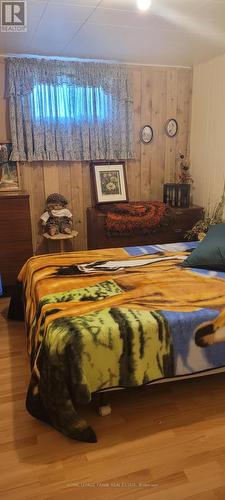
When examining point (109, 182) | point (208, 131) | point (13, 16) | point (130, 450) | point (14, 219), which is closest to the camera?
point (130, 450)

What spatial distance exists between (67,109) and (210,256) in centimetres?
223

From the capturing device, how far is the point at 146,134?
4.26m

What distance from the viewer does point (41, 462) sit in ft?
5.66

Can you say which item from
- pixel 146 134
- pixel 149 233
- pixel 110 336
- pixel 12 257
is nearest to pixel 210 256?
pixel 110 336

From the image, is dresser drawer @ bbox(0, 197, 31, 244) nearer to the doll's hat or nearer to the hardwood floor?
the doll's hat

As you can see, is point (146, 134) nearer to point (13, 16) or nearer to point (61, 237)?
point (61, 237)

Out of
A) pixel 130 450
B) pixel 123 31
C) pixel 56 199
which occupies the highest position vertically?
pixel 123 31

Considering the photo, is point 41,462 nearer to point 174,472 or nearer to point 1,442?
point 1,442

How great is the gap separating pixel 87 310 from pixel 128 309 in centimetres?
22

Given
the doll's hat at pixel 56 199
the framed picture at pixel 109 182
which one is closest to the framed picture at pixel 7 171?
the doll's hat at pixel 56 199

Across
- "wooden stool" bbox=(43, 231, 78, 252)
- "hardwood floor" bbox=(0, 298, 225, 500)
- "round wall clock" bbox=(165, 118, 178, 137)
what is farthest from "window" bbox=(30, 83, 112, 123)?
"hardwood floor" bbox=(0, 298, 225, 500)

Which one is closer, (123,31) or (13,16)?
(13,16)

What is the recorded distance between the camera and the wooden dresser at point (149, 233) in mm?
3846

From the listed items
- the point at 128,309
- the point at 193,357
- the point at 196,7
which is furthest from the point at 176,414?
the point at 196,7
